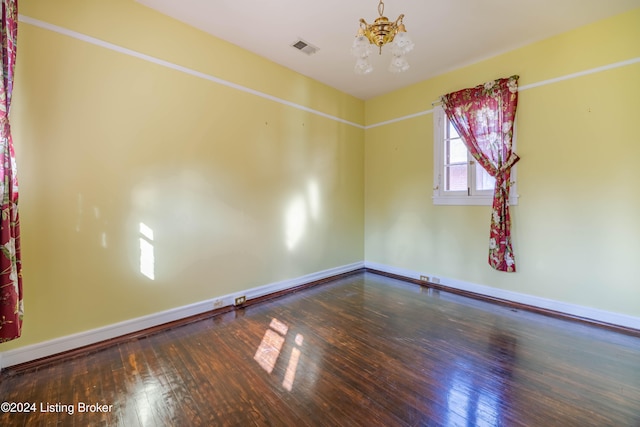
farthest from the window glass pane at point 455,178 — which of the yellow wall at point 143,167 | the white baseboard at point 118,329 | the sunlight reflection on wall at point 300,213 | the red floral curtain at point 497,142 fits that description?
the white baseboard at point 118,329

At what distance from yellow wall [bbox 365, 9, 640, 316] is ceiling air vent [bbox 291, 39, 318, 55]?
1.87m

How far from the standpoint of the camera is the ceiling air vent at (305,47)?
3.14 m

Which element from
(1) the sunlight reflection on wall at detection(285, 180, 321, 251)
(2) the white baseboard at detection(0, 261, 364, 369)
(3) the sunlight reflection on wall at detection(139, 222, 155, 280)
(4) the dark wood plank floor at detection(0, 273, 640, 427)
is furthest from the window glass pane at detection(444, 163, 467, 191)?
(3) the sunlight reflection on wall at detection(139, 222, 155, 280)

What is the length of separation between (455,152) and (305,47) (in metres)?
2.47

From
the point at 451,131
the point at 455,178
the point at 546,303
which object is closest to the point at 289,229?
the point at 455,178

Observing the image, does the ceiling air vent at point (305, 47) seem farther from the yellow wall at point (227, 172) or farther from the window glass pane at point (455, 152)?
the window glass pane at point (455, 152)

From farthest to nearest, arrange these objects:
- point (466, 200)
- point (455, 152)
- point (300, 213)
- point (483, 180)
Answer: point (300, 213) → point (455, 152) → point (466, 200) → point (483, 180)

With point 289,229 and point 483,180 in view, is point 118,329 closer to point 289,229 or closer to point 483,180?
point 289,229

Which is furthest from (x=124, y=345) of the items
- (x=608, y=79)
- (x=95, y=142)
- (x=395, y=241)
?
(x=608, y=79)

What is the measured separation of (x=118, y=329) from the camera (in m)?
2.47

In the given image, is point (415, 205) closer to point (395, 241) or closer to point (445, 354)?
point (395, 241)

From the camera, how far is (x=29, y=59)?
206cm

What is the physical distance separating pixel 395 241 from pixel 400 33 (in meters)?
3.27

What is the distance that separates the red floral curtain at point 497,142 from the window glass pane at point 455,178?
0.93ft
